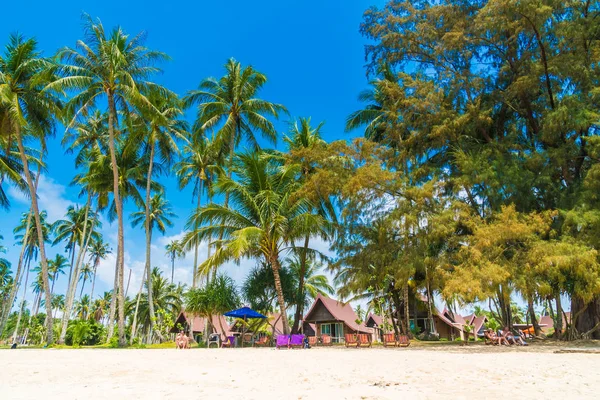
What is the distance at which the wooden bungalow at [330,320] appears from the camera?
33719 millimetres

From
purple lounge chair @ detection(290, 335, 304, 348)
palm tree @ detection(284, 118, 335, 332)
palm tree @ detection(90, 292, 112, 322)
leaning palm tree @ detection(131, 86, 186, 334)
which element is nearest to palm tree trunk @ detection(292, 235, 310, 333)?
palm tree @ detection(284, 118, 335, 332)

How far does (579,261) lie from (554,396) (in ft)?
30.4

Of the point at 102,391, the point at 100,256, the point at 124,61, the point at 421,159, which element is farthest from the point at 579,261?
the point at 100,256

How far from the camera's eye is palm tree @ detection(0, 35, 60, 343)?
20.0 m

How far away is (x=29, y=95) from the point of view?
21125 mm

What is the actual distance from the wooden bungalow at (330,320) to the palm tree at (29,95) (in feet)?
65.3

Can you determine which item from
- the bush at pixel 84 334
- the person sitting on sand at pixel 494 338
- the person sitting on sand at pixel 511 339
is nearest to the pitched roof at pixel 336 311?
the person sitting on sand at pixel 494 338

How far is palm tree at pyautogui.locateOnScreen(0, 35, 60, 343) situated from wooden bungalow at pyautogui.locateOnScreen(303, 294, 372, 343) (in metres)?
19.9

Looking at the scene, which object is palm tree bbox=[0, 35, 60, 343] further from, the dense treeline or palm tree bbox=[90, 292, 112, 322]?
palm tree bbox=[90, 292, 112, 322]

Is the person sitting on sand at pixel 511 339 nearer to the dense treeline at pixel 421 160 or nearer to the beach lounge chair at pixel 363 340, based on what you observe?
the dense treeline at pixel 421 160

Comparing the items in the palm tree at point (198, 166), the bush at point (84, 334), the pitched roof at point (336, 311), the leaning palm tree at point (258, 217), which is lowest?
the bush at point (84, 334)

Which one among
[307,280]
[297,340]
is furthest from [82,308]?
[297,340]

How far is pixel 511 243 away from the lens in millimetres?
15008

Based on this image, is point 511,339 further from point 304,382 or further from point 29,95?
point 29,95
